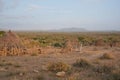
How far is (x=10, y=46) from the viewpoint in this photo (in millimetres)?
25641

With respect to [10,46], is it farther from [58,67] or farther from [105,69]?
[105,69]

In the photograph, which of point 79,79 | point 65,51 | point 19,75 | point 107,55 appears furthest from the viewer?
point 65,51

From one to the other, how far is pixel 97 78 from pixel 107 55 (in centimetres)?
961

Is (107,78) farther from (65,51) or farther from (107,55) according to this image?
(65,51)

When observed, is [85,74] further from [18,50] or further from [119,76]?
[18,50]

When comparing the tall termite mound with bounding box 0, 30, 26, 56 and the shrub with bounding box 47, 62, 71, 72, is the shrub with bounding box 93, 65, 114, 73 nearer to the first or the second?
the shrub with bounding box 47, 62, 71, 72

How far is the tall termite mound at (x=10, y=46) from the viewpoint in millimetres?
24734

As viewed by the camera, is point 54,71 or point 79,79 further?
point 54,71

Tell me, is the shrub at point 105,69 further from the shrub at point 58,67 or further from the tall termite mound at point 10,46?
the tall termite mound at point 10,46

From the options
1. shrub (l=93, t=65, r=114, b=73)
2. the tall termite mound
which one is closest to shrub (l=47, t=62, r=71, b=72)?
shrub (l=93, t=65, r=114, b=73)

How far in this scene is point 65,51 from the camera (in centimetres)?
2825

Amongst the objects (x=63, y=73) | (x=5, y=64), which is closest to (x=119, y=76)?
(x=63, y=73)

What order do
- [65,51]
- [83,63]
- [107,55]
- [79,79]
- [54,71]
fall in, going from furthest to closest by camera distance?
[65,51], [107,55], [83,63], [54,71], [79,79]

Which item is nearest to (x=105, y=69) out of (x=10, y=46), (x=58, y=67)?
(x=58, y=67)
